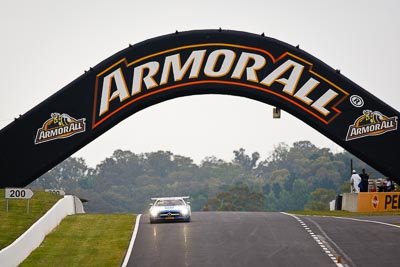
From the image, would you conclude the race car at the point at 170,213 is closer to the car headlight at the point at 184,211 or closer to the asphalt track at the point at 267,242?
the car headlight at the point at 184,211

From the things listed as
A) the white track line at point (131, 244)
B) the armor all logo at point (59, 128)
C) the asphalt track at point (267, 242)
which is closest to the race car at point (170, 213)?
the asphalt track at point (267, 242)

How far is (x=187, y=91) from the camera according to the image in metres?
45.3

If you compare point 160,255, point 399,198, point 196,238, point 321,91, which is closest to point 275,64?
point 321,91

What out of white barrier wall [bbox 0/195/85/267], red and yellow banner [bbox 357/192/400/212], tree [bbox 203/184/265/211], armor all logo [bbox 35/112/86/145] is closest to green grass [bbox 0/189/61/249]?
white barrier wall [bbox 0/195/85/267]

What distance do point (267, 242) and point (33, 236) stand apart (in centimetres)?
793

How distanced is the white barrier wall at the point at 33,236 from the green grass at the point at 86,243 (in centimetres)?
24

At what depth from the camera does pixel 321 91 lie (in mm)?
44594

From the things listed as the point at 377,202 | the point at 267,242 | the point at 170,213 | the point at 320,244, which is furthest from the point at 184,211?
the point at 377,202

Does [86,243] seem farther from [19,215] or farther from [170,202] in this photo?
Answer: [170,202]

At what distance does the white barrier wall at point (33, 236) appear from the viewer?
28.0 m

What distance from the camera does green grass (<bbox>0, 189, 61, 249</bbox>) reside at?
3318 cm

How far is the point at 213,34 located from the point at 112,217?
9737 mm

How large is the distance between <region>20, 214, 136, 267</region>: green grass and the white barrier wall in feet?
0.78

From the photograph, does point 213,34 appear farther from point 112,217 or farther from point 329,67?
point 112,217
